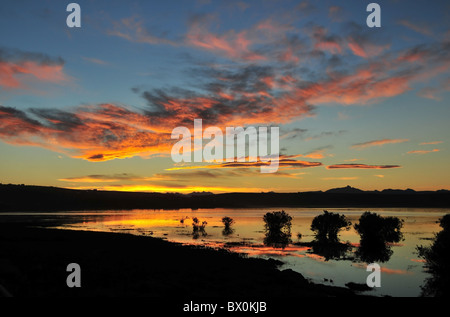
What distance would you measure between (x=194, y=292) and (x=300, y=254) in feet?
95.7

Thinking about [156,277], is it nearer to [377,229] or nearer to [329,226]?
[329,226]

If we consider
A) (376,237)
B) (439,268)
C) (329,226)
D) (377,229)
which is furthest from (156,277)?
(377,229)

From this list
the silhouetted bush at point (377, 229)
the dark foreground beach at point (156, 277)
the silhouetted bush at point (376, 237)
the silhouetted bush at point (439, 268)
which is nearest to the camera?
the dark foreground beach at point (156, 277)

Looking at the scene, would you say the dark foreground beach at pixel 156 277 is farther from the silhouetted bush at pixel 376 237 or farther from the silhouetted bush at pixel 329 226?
the silhouetted bush at pixel 329 226

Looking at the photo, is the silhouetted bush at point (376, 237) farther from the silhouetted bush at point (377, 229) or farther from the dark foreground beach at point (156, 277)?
the dark foreground beach at point (156, 277)

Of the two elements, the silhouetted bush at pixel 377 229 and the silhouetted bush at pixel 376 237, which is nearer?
the silhouetted bush at pixel 376 237

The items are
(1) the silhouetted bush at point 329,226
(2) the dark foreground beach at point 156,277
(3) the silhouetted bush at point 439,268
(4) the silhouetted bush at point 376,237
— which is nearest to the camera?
(2) the dark foreground beach at point 156,277

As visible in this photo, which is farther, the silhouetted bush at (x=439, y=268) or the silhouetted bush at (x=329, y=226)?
the silhouetted bush at (x=329, y=226)

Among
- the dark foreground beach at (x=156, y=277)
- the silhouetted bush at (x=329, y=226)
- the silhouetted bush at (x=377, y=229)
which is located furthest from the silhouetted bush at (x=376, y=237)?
the dark foreground beach at (x=156, y=277)

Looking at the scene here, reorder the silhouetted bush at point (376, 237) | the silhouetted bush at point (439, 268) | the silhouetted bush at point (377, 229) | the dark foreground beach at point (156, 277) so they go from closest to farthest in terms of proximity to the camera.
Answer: the dark foreground beach at point (156, 277) → the silhouetted bush at point (439, 268) → the silhouetted bush at point (376, 237) → the silhouetted bush at point (377, 229)

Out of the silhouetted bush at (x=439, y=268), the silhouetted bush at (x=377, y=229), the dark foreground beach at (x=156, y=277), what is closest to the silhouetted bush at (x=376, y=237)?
the silhouetted bush at (x=377, y=229)
